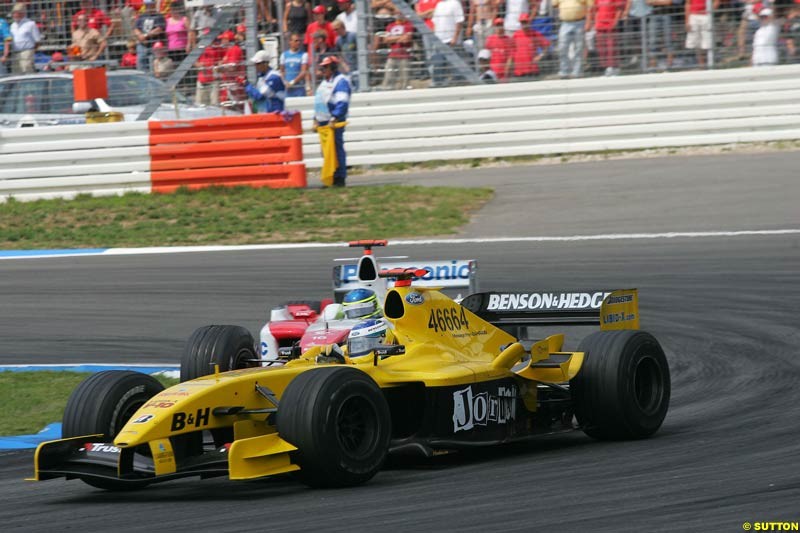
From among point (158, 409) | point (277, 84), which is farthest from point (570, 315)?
point (277, 84)

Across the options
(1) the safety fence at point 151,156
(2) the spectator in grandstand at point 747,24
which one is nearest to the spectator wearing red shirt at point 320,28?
(1) the safety fence at point 151,156

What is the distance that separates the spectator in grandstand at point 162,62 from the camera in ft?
68.6

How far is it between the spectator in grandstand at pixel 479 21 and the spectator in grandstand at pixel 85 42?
18.6 feet

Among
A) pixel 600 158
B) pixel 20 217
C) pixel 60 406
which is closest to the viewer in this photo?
pixel 60 406

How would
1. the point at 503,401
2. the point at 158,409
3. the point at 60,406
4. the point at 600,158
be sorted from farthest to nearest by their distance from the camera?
the point at 600,158 → the point at 60,406 → the point at 503,401 → the point at 158,409

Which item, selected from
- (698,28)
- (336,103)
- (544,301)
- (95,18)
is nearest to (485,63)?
(336,103)

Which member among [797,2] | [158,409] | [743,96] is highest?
[797,2]

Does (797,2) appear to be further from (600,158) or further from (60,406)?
(60,406)

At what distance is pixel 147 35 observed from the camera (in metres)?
21.0

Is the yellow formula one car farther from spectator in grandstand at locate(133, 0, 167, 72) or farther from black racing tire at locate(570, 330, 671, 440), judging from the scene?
spectator in grandstand at locate(133, 0, 167, 72)

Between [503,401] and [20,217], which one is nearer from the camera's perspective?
[503,401]

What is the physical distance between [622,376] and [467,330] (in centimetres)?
92

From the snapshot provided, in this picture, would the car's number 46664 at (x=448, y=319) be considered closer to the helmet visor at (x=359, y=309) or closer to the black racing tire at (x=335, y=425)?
the helmet visor at (x=359, y=309)

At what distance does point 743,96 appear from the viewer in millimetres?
19234
